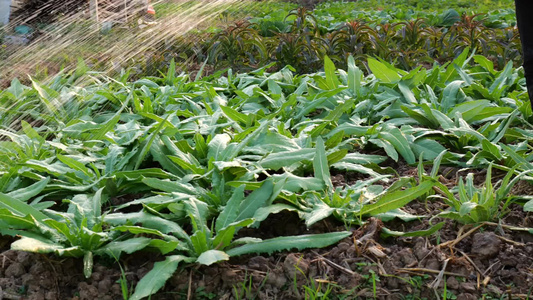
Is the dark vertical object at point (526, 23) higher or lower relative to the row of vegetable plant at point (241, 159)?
higher

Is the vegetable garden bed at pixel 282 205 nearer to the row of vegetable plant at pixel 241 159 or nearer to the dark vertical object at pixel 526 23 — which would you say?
the row of vegetable plant at pixel 241 159

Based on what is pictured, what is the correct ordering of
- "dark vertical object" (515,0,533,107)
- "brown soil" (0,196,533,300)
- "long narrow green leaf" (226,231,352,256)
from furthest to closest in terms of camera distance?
"long narrow green leaf" (226,231,352,256), "brown soil" (0,196,533,300), "dark vertical object" (515,0,533,107)

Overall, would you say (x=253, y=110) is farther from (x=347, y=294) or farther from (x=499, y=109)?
(x=347, y=294)

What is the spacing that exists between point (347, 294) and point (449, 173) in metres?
0.94

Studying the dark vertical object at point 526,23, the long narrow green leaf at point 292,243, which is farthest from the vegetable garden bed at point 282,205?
the dark vertical object at point 526,23

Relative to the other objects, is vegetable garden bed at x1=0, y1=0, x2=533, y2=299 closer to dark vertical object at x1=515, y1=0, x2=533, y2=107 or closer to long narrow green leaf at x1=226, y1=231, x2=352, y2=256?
long narrow green leaf at x1=226, y1=231, x2=352, y2=256

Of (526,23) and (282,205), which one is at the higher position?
(526,23)

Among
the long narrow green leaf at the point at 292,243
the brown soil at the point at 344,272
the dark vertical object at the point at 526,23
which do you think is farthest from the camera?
the long narrow green leaf at the point at 292,243

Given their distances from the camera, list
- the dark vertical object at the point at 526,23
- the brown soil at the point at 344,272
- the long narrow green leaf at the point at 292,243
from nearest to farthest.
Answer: the dark vertical object at the point at 526,23
the brown soil at the point at 344,272
the long narrow green leaf at the point at 292,243

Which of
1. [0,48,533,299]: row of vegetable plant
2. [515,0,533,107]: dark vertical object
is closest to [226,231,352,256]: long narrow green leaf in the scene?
[0,48,533,299]: row of vegetable plant

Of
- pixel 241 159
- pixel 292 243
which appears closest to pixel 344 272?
pixel 292 243

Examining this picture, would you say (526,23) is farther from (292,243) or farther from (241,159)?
(241,159)

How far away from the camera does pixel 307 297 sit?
157cm

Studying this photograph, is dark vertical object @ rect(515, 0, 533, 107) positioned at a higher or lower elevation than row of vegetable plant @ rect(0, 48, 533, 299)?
higher
